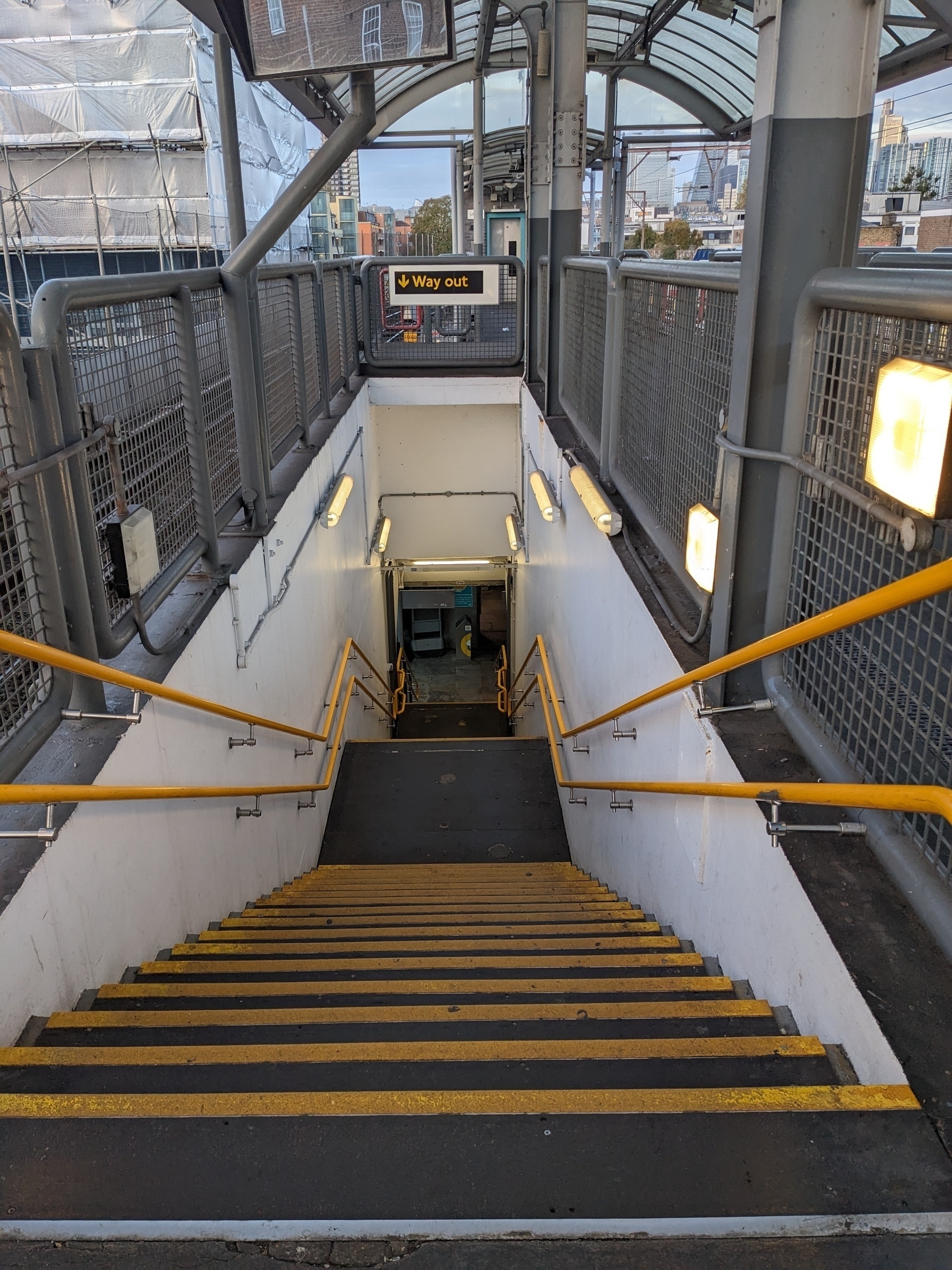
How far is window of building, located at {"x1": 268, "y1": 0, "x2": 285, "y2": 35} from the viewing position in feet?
9.52

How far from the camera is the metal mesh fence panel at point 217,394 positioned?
3.47 m

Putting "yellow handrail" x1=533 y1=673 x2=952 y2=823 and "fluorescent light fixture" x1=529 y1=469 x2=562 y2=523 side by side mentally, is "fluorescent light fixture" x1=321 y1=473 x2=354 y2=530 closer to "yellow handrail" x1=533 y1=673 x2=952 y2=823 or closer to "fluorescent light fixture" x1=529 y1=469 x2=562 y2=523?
"fluorescent light fixture" x1=529 y1=469 x2=562 y2=523

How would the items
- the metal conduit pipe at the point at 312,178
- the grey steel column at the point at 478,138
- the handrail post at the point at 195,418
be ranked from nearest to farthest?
the handrail post at the point at 195,418 < the metal conduit pipe at the point at 312,178 < the grey steel column at the point at 478,138

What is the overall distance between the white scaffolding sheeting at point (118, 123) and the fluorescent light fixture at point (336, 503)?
11687mm

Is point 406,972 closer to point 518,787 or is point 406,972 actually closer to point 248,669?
point 248,669

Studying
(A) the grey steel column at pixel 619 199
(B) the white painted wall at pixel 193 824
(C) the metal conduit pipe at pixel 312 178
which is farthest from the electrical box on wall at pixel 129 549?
(A) the grey steel column at pixel 619 199

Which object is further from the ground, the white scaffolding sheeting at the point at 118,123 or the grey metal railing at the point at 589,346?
the white scaffolding sheeting at the point at 118,123

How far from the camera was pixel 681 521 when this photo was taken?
11.1ft

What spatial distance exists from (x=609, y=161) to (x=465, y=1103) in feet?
54.1

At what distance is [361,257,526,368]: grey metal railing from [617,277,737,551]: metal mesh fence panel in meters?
5.44

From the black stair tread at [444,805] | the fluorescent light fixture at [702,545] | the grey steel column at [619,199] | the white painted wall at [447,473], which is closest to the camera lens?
the fluorescent light fixture at [702,545]

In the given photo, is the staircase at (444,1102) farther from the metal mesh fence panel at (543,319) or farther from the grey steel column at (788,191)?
the metal mesh fence panel at (543,319)

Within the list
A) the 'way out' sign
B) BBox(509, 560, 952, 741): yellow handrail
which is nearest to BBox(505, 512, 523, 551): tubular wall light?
the 'way out' sign

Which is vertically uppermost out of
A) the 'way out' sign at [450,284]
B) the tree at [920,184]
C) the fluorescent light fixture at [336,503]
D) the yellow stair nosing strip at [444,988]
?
the tree at [920,184]
